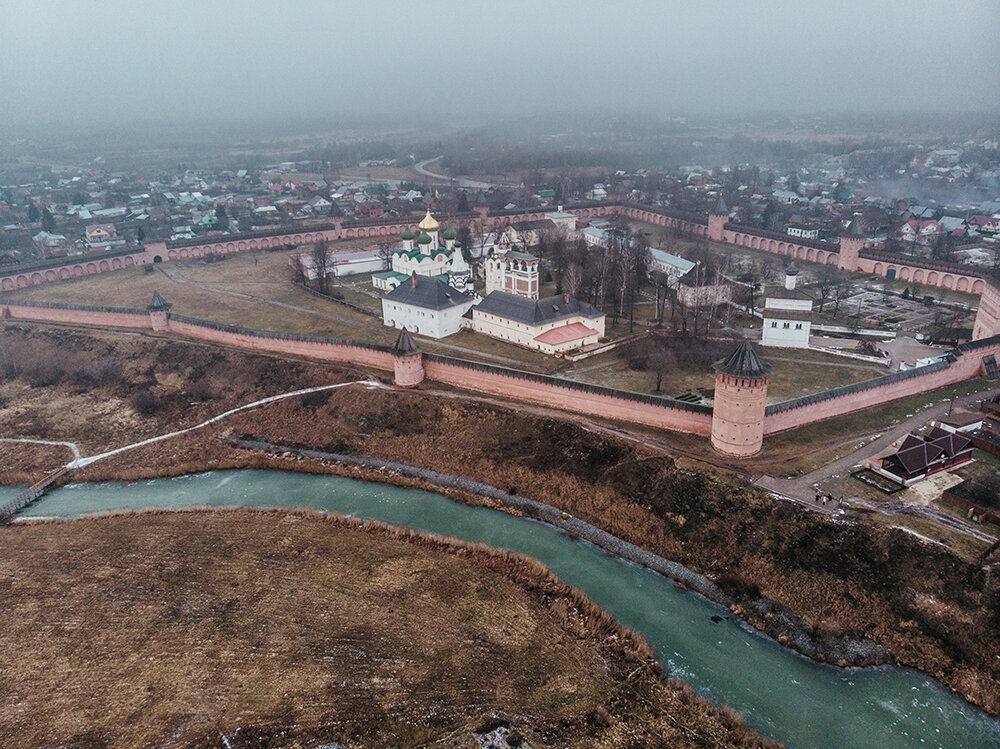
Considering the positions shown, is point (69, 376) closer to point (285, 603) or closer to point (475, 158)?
point (285, 603)

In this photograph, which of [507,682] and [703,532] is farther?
[703,532]

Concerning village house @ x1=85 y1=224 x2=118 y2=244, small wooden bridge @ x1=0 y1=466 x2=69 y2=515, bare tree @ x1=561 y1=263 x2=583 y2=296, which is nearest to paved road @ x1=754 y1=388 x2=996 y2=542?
bare tree @ x1=561 y1=263 x2=583 y2=296

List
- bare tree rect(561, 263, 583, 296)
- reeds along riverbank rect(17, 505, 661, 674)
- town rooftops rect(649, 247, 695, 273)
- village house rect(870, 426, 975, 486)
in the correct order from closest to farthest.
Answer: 1. reeds along riverbank rect(17, 505, 661, 674)
2. village house rect(870, 426, 975, 486)
3. bare tree rect(561, 263, 583, 296)
4. town rooftops rect(649, 247, 695, 273)

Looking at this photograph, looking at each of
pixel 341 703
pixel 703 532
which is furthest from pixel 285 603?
pixel 703 532

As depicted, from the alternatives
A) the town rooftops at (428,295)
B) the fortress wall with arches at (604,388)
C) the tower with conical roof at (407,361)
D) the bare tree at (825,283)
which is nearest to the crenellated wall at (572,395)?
the fortress wall with arches at (604,388)

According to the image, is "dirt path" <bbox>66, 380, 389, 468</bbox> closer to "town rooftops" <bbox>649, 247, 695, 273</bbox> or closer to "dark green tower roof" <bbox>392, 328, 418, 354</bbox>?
"dark green tower roof" <bbox>392, 328, 418, 354</bbox>

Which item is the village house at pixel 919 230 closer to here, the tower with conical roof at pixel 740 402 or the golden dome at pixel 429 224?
the golden dome at pixel 429 224
